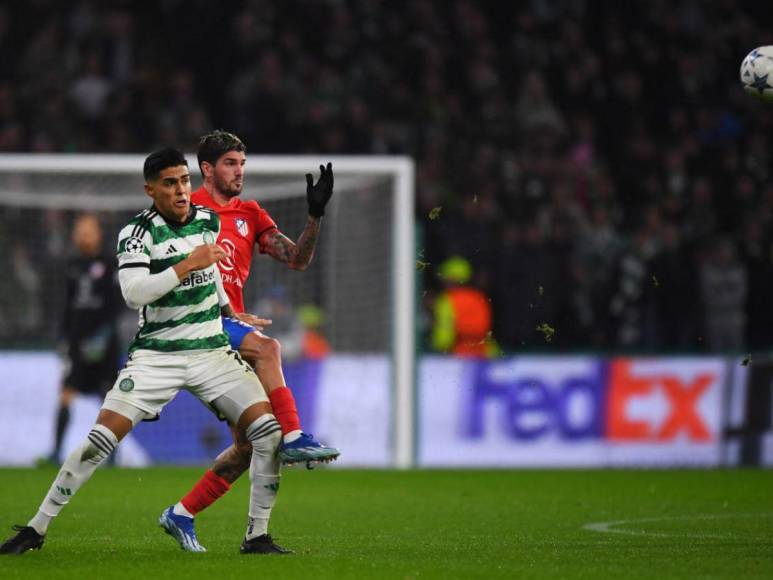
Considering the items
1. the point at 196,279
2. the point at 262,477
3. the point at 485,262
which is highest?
the point at 485,262

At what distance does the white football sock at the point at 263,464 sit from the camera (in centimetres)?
712

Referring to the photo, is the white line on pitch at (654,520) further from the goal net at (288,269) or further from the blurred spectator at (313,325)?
the blurred spectator at (313,325)

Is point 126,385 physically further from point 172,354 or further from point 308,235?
point 308,235

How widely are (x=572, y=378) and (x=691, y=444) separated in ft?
4.67

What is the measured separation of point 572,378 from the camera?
1538 cm

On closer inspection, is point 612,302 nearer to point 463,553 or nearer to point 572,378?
point 572,378

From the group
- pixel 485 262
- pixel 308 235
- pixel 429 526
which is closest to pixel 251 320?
pixel 308 235

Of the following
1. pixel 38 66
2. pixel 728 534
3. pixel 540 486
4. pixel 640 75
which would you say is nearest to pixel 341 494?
pixel 540 486

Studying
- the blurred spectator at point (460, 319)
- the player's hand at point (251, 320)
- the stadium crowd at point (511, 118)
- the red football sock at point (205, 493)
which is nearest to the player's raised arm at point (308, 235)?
the player's hand at point (251, 320)

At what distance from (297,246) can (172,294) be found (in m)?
1.10

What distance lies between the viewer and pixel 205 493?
7.50 m

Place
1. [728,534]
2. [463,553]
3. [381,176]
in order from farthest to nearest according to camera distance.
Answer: [381,176]
[728,534]
[463,553]

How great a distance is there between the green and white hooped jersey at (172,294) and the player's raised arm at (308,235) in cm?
68

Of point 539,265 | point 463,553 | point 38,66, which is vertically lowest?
point 463,553
